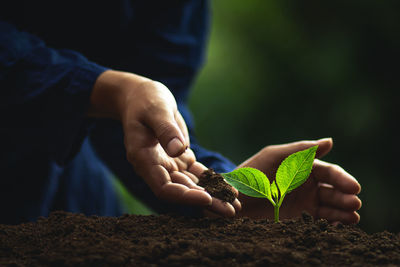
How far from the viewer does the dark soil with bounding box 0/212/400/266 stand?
2.16 ft

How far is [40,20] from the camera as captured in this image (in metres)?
1.34

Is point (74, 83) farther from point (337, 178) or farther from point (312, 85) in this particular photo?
point (312, 85)

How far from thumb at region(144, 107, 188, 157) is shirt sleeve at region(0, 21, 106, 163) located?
26 centimetres

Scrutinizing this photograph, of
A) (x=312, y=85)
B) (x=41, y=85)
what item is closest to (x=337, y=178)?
(x=41, y=85)

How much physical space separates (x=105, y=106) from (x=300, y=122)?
2.49m

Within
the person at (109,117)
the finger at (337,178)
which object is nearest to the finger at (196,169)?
the person at (109,117)

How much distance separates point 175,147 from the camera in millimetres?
837

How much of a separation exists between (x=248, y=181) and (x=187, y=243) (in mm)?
Result: 254

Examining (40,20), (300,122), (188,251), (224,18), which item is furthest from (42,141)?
(224,18)

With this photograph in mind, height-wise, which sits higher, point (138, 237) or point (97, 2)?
point (97, 2)

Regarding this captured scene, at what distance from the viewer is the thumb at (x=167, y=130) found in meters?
0.84

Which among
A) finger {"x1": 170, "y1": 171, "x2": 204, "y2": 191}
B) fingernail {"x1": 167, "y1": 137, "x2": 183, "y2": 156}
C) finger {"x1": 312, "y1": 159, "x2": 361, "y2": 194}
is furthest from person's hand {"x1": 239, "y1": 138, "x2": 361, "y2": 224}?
fingernail {"x1": 167, "y1": 137, "x2": 183, "y2": 156}

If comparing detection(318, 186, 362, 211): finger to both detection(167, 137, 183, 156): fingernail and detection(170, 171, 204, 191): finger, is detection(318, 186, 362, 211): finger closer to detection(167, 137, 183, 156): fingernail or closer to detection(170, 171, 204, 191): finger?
detection(170, 171, 204, 191): finger

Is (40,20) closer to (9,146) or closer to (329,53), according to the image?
(9,146)
